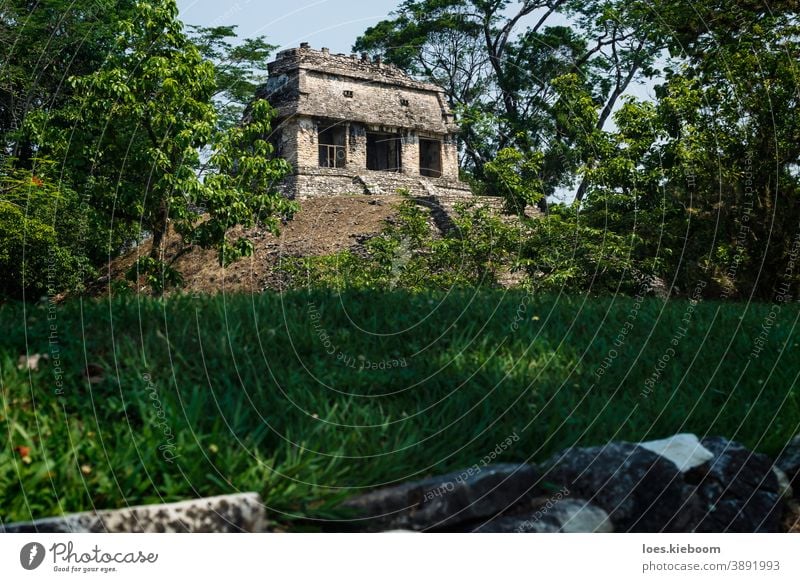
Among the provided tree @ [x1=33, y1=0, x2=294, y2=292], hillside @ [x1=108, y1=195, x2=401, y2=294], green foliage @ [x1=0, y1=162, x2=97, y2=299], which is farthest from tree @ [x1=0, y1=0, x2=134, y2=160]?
tree @ [x1=33, y1=0, x2=294, y2=292]

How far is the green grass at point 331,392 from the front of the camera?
4.16m

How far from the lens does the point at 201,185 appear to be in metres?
13.6

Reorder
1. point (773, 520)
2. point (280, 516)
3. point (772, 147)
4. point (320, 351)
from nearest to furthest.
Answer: point (280, 516)
point (773, 520)
point (320, 351)
point (772, 147)

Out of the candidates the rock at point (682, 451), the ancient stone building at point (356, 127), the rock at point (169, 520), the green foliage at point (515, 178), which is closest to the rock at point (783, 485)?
the rock at point (682, 451)

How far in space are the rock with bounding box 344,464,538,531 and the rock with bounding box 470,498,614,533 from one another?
0.11m

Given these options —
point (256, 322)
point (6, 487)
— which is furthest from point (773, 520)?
point (6, 487)

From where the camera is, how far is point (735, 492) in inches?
192

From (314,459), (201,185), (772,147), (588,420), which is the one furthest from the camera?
(201,185)

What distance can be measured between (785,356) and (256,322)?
4939mm

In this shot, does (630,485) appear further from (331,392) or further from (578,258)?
(578,258)

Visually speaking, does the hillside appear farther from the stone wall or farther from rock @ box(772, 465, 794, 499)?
rock @ box(772, 465, 794, 499)

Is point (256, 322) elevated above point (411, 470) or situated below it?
above
